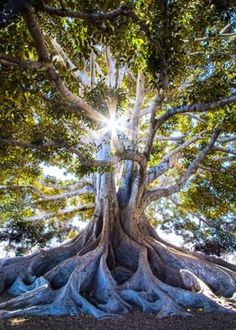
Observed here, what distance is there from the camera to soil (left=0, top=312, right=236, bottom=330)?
4.50 metres

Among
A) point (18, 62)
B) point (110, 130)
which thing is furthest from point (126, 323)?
point (18, 62)

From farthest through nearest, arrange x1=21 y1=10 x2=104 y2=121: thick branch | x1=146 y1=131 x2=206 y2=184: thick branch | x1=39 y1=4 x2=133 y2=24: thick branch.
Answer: x1=146 y1=131 x2=206 y2=184: thick branch
x1=39 y1=4 x2=133 y2=24: thick branch
x1=21 y1=10 x2=104 y2=121: thick branch

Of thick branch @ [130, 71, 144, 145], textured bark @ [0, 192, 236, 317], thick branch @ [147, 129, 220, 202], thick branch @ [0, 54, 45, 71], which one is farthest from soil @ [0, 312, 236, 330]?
thick branch @ [130, 71, 144, 145]

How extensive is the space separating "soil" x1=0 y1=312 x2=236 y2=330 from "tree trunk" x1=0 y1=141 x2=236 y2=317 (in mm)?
239

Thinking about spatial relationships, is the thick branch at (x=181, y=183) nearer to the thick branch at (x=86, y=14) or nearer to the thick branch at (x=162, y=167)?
the thick branch at (x=162, y=167)

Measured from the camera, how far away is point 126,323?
4.80 metres

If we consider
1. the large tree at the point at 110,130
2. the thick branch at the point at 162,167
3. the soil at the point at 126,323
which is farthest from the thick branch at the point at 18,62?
the thick branch at the point at 162,167

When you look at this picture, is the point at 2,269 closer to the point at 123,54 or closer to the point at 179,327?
the point at 179,327

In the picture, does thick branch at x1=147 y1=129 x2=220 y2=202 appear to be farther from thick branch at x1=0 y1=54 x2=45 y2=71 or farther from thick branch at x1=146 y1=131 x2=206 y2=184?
thick branch at x1=0 y1=54 x2=45 y2=71

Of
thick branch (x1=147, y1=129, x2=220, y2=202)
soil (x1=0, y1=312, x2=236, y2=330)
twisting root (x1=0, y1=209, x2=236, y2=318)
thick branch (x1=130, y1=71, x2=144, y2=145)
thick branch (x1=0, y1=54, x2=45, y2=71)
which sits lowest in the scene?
soil (x1=0, y1=312, x2=236, y2=330)

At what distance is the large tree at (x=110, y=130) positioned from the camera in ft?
14.3

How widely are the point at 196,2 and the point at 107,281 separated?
19.3 feet

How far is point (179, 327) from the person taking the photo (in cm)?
466

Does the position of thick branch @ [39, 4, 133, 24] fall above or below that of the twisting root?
above
